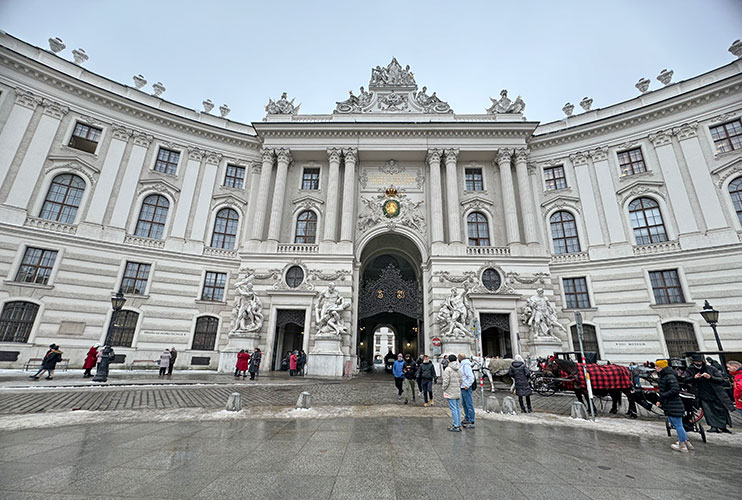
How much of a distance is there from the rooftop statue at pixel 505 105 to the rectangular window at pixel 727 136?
12333mm

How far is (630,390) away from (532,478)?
7482 mm

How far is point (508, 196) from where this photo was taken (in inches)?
900

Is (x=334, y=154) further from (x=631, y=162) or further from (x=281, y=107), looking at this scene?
(x=631, y=162)

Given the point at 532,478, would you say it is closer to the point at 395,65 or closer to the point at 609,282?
the point at 609,282

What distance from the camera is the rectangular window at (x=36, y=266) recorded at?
58.5 feet

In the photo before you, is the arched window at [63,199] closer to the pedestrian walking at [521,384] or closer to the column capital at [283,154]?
the column capital at [283,154]

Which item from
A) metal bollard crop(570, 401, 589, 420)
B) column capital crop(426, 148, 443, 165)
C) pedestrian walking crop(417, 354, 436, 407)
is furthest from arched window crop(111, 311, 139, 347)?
metal bollard crop(570, 401, 589, 420)

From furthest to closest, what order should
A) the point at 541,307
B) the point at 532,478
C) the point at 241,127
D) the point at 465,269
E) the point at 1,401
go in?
the point at 241,127, the point at 465,269, the point at 541,307, the point at 1,401, the point at 532,478

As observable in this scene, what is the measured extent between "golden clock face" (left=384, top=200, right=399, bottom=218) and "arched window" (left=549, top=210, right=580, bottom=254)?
485 inches

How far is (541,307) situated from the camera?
19.0m

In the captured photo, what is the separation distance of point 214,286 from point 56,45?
66.9 ft

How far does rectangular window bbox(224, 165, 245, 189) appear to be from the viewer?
25.4 m

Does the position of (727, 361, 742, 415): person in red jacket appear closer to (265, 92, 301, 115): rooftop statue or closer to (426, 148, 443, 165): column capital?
(426, 148, 443, 165): column capital

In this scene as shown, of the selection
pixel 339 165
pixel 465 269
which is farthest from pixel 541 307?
pixel 339 165
